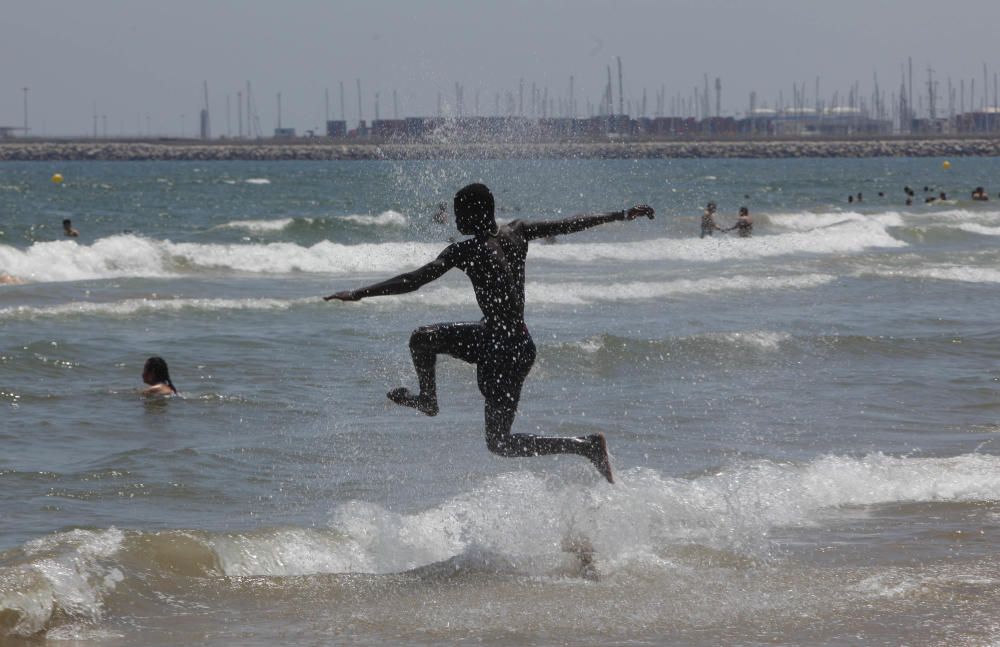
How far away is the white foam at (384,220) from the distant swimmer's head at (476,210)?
38.4 metres

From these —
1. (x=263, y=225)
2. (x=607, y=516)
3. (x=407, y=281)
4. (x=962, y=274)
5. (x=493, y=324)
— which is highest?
(x=407, y=281)

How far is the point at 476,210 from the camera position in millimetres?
7773

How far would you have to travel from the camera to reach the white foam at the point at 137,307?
843 inches

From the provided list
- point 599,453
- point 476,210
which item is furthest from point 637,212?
point 599,453

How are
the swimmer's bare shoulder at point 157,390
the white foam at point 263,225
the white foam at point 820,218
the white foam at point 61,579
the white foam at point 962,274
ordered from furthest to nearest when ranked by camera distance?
the white foam at point 820,218 < the white foam at point 263,225 < the white foam at point 962,274 < the swimmer's bare shoulder at point 157,390 < the white foam at point 61,579

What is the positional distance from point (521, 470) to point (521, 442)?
2758mm

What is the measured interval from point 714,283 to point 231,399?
13.2 m

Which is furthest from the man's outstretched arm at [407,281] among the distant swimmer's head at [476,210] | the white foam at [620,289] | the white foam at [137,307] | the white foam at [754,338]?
the white foam at [620,289]

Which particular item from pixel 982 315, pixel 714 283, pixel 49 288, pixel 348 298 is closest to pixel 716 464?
pixel 348 298

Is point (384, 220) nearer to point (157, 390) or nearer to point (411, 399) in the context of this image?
point (157, 390)

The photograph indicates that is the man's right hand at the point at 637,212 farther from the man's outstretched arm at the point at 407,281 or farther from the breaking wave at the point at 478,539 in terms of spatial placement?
the breaking wave at the point at 478,539

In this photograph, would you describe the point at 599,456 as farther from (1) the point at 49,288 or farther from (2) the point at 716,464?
(1) the point at 49,288

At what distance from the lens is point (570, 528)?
8.60m

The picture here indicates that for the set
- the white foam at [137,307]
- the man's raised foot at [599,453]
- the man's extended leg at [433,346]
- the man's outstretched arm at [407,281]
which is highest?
the man's outstretched arm at [407,281]
